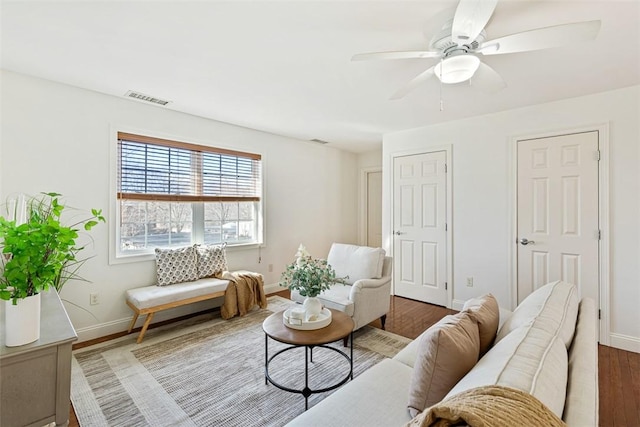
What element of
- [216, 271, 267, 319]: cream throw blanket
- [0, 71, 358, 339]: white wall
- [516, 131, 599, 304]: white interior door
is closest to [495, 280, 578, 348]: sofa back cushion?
[516, 131, 599, 304]: white interior door

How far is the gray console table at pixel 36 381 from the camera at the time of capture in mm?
1104

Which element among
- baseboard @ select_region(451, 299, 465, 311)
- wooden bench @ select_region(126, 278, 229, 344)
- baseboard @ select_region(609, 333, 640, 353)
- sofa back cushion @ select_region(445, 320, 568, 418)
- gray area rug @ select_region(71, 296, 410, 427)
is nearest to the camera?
sofa back cushion @ select_region(445, 320, 568, 418)

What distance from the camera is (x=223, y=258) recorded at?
11.9ft

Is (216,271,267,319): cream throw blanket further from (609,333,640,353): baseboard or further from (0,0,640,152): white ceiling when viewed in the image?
(609,333,640,353): baseboard

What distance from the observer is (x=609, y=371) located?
2357mm

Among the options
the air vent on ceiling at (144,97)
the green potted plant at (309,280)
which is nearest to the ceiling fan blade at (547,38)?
the green potted plant at (309,280)

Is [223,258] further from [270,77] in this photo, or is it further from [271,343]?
[270,77]

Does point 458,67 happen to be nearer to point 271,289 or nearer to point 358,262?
point 358,262

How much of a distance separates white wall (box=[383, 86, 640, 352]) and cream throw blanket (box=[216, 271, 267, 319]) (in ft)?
6.73

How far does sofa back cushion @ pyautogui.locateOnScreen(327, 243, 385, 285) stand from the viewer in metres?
3.10

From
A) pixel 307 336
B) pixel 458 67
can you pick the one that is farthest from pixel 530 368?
pixel 458 67

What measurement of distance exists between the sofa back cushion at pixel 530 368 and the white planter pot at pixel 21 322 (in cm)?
159

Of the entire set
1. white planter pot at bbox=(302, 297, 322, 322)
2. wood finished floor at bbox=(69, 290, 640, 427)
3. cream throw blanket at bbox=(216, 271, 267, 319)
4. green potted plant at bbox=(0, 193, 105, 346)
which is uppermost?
green potted plant at bbox=(0, 193, 105, 346)

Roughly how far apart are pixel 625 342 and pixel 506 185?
5.83 feet
